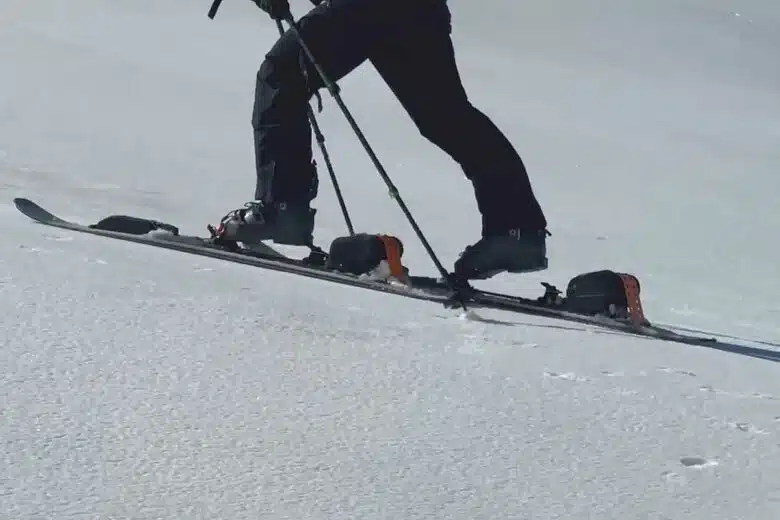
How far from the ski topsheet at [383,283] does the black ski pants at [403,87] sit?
1.08 ft

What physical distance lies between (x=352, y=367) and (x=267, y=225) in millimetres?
1700

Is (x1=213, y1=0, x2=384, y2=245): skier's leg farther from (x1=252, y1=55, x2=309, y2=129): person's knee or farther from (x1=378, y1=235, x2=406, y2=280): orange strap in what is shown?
(x1=378, y1=235, x2=406, y2=280): orange strap

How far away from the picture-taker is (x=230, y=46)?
11531 mm

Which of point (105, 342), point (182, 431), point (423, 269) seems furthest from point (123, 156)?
point (182, 431)

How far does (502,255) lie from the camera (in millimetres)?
4551

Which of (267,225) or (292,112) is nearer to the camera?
(292,112)

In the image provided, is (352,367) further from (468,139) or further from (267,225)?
(267,225)

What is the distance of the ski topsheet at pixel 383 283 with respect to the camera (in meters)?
4.05

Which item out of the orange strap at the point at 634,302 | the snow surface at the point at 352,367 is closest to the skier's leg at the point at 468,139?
the orange strap at the point at 634,302

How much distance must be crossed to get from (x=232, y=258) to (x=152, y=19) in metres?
8.39

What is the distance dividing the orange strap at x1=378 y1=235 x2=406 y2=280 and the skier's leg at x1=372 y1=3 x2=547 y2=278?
0.29 meters

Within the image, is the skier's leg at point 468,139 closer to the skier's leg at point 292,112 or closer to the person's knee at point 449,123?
the person's knee at point 449,123

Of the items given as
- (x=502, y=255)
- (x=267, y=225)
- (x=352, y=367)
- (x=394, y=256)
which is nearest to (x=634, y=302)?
(x=502, y=255)

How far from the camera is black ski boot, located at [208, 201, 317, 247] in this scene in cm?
466
